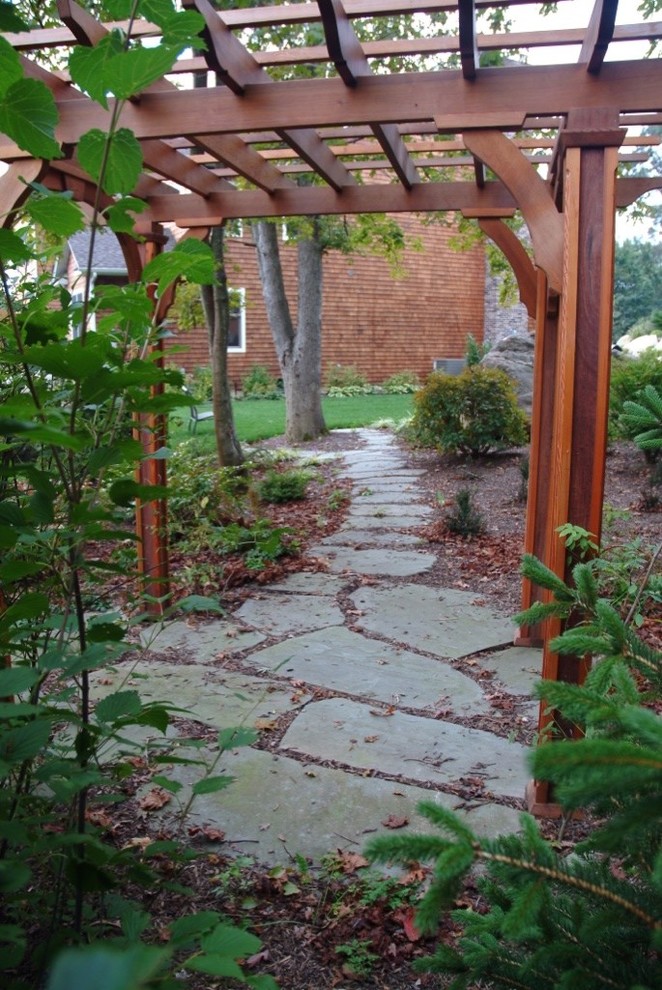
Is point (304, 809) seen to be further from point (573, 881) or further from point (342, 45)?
point (342, 45)

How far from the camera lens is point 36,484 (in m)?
1.20

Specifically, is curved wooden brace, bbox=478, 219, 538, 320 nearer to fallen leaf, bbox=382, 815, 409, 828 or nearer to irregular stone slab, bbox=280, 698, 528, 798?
irregular stone slab, bbox=280, 698, 528, 798

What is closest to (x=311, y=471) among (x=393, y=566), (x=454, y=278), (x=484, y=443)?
(x=484, y=443)

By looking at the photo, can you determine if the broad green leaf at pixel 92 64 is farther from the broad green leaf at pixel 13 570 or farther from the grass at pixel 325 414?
the grass at pixel 325 414

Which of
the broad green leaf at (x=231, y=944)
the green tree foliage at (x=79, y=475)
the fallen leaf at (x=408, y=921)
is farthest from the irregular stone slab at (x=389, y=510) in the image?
the broad green leaf at (x=231, y=944)

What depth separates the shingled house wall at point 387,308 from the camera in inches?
757

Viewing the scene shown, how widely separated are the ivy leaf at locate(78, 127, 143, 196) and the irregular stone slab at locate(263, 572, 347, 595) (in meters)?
4.01

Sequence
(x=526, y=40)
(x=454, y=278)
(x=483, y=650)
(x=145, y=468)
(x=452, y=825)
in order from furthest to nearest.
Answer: (x=454, y=278) < (x=145, y=468) < (x=483, y=650) < (x=526, y=40) < (x=452, y=825)

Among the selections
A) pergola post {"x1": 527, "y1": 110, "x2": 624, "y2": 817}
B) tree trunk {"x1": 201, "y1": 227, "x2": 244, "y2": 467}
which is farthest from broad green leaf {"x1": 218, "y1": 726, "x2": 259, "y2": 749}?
tree trunk {"x1": 201, "y1": 227, "x2": 244, "y2": 467}

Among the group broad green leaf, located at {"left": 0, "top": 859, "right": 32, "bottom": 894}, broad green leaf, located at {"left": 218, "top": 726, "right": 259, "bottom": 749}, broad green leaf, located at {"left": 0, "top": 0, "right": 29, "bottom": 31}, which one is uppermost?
broad green leaf, located at {"left": 0, "top": 0, "right": 29, "bottom": 31}

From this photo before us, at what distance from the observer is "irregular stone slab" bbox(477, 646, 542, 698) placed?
3.68m

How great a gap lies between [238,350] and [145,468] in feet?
48.2

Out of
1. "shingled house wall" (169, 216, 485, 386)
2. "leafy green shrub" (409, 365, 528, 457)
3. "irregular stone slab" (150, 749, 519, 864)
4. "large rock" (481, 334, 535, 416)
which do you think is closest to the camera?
"irregular stone slab" (150, 749, 519, 864)

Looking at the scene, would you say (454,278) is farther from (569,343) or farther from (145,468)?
(569,343)
